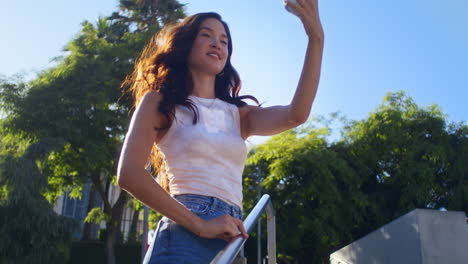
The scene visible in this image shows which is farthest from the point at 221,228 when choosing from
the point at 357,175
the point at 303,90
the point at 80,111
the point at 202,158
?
the point at 357,175

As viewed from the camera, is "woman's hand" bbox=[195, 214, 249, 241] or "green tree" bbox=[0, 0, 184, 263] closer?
"woman's hand" bbox=[195, 214, 249, 241]

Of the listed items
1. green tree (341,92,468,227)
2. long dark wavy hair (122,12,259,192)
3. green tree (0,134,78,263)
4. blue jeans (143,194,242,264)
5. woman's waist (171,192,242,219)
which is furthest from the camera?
green tree (341,92,468,227)

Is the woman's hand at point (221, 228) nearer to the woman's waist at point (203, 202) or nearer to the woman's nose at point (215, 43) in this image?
the woman's waist at point (203, 202)

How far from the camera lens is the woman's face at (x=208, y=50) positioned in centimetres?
160

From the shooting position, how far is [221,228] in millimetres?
1219

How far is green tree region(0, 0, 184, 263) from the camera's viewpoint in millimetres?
14617

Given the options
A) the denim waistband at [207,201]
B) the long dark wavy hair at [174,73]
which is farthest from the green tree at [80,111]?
the denim waistband at [207,201]

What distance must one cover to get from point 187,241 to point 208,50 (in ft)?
2.35

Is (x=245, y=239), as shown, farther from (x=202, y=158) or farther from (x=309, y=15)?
(x=309, y=15)

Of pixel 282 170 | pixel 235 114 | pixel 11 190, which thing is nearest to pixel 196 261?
pixel 235 114

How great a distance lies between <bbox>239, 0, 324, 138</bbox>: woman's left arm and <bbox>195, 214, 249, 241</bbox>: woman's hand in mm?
427

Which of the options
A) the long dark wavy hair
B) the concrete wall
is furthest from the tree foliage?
the long dark wavy hair

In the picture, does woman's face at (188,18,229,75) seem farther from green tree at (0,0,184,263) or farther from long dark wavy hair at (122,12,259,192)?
green tree at (0,0,184,263)

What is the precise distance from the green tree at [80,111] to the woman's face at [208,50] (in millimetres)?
12761
